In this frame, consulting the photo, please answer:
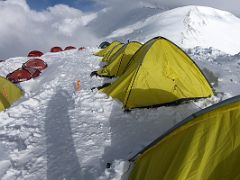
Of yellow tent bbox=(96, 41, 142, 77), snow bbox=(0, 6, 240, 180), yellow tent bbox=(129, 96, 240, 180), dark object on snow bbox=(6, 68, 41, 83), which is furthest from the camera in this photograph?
dark object on snow bbox=(6, 68, 41, 83)

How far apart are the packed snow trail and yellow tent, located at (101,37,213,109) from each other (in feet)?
1.18

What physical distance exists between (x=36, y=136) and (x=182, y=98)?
414 cm

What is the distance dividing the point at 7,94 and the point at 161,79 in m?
6.58

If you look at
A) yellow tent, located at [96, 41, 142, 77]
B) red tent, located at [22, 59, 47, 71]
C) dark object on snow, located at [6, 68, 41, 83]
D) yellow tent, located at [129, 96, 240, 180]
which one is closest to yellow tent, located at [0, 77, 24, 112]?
yellow tent, located at [96, 41, 142, 77]

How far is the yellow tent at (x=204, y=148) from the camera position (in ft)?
17.9

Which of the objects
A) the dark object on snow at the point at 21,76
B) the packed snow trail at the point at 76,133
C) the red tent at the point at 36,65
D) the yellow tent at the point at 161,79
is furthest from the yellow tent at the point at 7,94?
the red tent at the point at 36,65

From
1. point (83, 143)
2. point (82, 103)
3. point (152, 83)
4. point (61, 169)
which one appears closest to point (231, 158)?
point (61, 169)

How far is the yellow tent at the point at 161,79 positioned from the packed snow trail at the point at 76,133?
36 cm

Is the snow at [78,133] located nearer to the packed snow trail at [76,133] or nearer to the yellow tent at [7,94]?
the packed snow trail at [76,133]

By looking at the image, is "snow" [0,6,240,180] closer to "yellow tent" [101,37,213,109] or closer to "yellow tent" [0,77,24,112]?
"yellow tent" [101,37,213,109]

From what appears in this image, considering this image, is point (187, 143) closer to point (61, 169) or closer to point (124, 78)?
point (61, 169)

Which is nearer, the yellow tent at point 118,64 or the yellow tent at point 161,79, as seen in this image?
the yellow tent at point 161,79

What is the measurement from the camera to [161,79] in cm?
1164

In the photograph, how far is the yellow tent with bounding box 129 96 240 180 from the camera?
5.45 m
